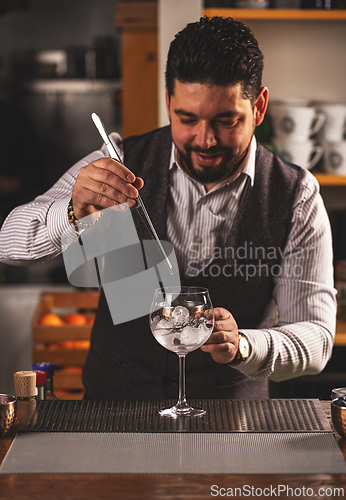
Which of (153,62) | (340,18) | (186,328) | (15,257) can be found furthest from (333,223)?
(186,328)

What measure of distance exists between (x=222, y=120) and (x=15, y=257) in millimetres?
631

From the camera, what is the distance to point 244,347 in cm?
118

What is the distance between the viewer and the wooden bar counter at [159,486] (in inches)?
29.9

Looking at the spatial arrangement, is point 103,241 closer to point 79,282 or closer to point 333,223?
point 79,282

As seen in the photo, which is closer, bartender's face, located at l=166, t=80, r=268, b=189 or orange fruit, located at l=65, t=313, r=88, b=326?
bartender's face, located at l=166, t=80, r=268, b=189

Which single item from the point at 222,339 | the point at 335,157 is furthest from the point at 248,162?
the point at 335,157

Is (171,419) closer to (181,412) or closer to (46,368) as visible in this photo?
(181,412)

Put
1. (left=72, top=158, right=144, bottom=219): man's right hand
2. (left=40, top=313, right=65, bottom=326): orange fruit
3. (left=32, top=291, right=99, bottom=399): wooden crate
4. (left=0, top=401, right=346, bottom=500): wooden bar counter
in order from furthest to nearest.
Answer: (left=40, top=313, right=65, bottom=326): orange fruit < (left=32, top=291, right=99, bottom=399): wooden crate < (left=72, top=158, right=144, bottom=219): man's right hand < (left=0, top=401, right=346, bottom=500): wooden bar counter

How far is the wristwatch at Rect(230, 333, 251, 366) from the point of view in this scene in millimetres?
1169

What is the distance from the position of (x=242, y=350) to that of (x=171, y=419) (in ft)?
0.77

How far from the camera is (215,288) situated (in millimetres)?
1490

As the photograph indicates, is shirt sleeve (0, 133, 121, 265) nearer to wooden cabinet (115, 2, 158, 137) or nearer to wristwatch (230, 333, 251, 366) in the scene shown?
wristwatch (230, 333, 251, 366)

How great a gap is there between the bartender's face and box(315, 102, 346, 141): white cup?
0.90 metres

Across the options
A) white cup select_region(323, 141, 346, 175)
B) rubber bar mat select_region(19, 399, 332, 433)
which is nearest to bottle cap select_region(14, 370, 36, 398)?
rubber bar mat select_region(19, 399, 332, 433)
